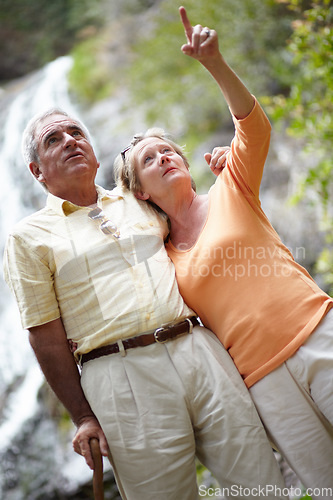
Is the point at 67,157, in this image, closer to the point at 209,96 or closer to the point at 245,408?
the point at 245,408

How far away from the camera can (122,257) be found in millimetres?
1845

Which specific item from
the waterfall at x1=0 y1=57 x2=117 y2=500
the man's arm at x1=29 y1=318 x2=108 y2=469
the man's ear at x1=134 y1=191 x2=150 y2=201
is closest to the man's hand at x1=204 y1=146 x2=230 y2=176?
the man's ear at x1=134 y1=191 x2=150 y2=201

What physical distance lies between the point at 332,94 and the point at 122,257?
2323 millimetres

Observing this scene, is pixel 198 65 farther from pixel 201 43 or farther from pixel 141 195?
pixel 201 43

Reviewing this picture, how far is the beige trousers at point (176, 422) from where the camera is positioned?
1647mm

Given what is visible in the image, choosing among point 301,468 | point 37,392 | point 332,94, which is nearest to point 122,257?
point 301,468

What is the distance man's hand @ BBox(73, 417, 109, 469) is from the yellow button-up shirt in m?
0.25

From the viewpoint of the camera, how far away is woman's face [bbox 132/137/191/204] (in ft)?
6.45

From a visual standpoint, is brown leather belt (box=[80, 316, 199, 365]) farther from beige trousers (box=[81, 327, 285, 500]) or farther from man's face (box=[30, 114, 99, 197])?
man's face (box=[30, 114, 99, 197])

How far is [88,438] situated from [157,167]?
103 cm

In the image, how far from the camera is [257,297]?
1.75m

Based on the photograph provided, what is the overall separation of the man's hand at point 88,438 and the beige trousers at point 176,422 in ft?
0.10

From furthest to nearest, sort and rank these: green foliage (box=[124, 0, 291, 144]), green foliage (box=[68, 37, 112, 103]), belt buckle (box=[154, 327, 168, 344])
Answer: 1. green foliage (box=[68, 37, 112, 103])
2. green foliage (box=[124, 0, 291, 144])
3. belt buckle (box=[154, 327, 168, 344])

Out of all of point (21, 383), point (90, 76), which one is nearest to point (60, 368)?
point (21, 383)
